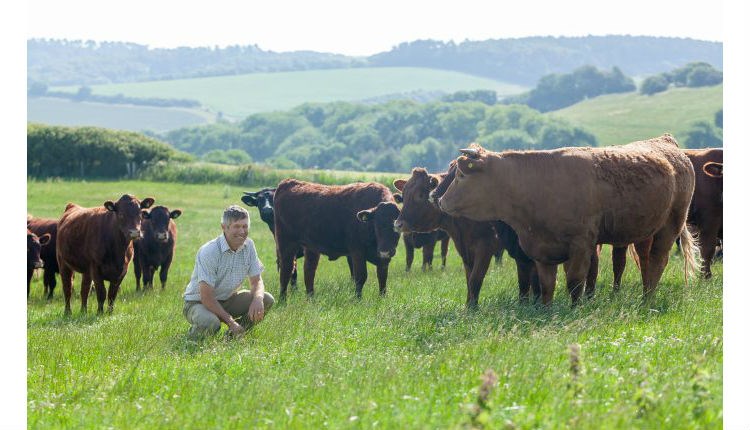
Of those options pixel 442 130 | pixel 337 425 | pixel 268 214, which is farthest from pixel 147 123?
pixel 337 425

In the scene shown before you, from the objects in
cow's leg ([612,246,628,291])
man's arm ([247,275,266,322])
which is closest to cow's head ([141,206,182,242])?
man's arm ([247,275,266,322])

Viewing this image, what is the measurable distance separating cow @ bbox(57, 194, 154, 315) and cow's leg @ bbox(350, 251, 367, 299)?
10.7 feet

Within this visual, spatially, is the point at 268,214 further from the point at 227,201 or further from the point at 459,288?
the point at 227,201

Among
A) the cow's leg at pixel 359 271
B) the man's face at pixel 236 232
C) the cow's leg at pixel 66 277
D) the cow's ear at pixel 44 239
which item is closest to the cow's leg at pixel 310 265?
the cow's leg at pixel 359 271

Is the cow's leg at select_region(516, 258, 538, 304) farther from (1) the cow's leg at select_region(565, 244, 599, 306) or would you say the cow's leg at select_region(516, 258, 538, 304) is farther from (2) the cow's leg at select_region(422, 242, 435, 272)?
(2) the cow's leg at select_region(422, 242, 435, 272)

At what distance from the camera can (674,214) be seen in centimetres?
1145

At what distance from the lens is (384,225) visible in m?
13.6

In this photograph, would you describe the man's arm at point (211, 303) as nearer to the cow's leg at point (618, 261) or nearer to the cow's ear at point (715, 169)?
the cow's leg at point (618, 261)

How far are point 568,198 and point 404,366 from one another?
3596mm

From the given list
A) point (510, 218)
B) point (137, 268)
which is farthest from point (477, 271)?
point (137, 268)

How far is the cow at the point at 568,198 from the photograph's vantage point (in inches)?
412

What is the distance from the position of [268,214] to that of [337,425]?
11.9 m

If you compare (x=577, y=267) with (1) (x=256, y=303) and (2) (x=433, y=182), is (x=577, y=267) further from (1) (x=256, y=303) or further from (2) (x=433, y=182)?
(1) (x=256, y=303)

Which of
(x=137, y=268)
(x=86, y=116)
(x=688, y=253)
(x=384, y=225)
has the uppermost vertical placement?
(x=86, y=116)
